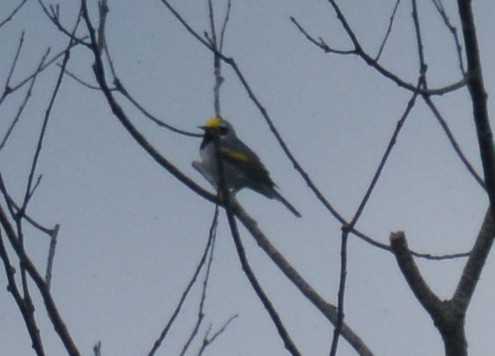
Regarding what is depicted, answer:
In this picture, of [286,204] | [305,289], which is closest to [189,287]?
[305,289]

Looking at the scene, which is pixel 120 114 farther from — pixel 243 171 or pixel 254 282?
pixel 243 171

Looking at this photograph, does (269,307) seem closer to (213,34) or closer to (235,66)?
(235,66)

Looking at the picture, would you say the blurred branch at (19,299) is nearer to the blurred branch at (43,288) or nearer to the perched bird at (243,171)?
the blurred branch at (43,288)

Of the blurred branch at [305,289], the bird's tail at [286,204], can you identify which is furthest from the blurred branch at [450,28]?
the bird's tail at [286,204]

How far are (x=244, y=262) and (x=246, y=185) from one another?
21.9ft

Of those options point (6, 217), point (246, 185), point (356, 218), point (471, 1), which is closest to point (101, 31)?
point (6, 217)

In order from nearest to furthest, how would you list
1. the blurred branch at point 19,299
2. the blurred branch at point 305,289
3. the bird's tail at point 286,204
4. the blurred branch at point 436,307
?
the blurred branch at point 436,307 < the blurred branch at point 19,299 < the blurred branch at point 305,289 < the bird's tail at point 286,204

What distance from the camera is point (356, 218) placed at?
73.6 inches

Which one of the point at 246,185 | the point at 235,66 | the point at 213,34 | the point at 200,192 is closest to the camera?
the point at 235,66

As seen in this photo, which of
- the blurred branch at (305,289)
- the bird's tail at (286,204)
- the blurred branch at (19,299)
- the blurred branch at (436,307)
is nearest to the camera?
the blurred branch at (436,307)

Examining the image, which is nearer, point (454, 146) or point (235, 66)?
point (454, 146)

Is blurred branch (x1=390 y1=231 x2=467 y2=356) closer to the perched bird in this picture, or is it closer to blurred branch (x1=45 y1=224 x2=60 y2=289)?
blurred branch (x1=45 y1=224 x2=60 y2=289)

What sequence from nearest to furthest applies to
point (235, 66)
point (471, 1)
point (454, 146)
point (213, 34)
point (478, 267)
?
point (471, 1), point (478, 267), point (454, 146), point (235, 66), point (213, 34)

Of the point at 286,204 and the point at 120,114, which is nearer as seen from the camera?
the point at 120,114
